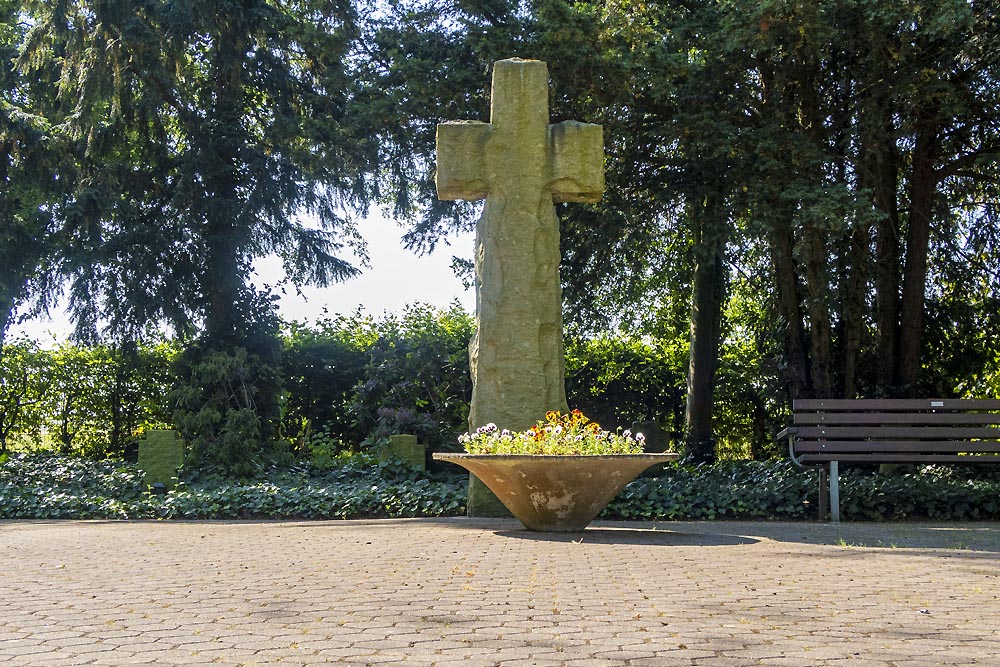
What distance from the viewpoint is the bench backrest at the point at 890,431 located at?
34.0 ft

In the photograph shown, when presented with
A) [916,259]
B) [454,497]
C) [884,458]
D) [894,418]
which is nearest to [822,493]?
[884,458]

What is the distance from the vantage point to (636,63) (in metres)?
12.0

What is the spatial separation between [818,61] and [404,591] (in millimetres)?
10601

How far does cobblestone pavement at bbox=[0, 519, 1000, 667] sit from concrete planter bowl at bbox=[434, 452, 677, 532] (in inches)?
9.4

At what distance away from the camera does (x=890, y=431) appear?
10.4 meters

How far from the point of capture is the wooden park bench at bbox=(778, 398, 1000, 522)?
1035 centimetres

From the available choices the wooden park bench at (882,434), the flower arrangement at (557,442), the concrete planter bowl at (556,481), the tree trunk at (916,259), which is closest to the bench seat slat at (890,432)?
the wooden park bench at (882,434)

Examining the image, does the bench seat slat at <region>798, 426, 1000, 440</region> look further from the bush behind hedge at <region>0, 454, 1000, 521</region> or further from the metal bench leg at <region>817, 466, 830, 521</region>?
the bush behind hedge at <region>0, 454, 1000, 521</region>

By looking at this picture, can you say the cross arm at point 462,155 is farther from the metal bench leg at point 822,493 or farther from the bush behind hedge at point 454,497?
the metal bench leg at point 822,493

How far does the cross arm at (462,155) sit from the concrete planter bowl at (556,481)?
2967mm

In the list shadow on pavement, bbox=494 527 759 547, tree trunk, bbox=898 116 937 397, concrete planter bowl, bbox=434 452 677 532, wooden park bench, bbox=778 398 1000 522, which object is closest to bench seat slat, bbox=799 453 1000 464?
wooden park bench, bbox=778 398 1000 522

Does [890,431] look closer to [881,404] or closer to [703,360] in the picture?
[881,404]

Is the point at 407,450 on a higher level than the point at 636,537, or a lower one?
higher

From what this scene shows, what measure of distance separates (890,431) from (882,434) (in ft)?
0.33
